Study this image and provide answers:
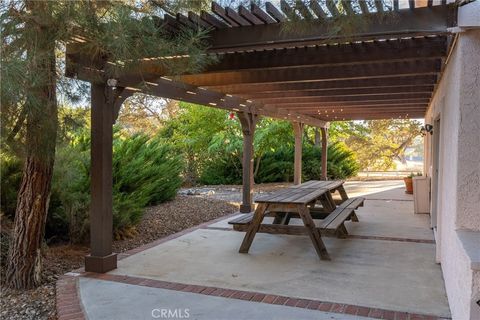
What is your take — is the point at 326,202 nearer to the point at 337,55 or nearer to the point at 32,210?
the point at 337,55

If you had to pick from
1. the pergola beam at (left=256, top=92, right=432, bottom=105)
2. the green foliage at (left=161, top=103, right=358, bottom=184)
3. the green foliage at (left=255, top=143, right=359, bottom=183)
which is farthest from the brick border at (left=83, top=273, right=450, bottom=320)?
the green foliage at (left=255, top=143, right=359, bottom=183)

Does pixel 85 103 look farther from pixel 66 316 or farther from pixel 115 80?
pixel 66 316

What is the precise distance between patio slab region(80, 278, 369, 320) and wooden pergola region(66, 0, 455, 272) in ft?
2.46

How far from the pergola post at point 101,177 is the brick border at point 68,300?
1.11ft

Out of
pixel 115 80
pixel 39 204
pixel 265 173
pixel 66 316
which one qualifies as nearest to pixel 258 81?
pixel 115 80

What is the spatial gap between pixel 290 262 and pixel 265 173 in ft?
34.6

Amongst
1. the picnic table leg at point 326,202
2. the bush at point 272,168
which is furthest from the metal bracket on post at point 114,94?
the bush at point 272,168

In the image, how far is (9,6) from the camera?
3240mm

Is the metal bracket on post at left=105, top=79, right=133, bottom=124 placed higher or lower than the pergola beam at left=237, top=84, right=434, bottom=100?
lower

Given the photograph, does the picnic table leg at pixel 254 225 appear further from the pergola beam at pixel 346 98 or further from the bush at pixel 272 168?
the bush at pixel 272 168

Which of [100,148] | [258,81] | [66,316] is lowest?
[66,316]

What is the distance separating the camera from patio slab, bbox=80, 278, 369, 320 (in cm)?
332

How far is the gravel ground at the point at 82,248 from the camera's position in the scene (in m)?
3.74

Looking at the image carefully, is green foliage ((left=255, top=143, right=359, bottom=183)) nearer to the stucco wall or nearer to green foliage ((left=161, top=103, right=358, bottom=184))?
green foliage ((left=161, top=103, right=358, bottom=184))
